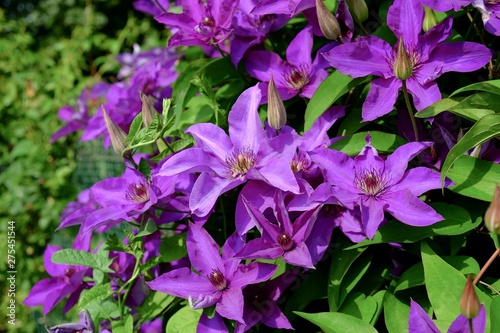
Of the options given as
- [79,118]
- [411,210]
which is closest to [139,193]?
[411,210]

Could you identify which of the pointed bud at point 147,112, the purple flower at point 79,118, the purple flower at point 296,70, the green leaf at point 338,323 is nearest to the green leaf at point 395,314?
the green leaf at point 338,323

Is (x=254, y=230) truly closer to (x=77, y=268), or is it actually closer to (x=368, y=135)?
(x=368, y=135)

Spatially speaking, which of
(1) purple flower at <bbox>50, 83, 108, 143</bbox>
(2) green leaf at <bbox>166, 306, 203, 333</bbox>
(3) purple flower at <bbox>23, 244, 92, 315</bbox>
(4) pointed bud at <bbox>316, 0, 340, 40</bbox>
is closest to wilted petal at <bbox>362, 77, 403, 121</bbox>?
(4) pointed bud at <bbox>316, 0, 340, 40</bbox>

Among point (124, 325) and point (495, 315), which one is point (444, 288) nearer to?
point (495, 315)

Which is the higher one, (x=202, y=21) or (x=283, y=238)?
(x=202, y=21)

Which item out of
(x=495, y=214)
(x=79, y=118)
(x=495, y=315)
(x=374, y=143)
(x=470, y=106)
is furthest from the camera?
(x=79, y=118)

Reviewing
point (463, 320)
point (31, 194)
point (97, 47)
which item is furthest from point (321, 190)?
point (97, 47)

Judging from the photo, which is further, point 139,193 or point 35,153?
point 35,153
